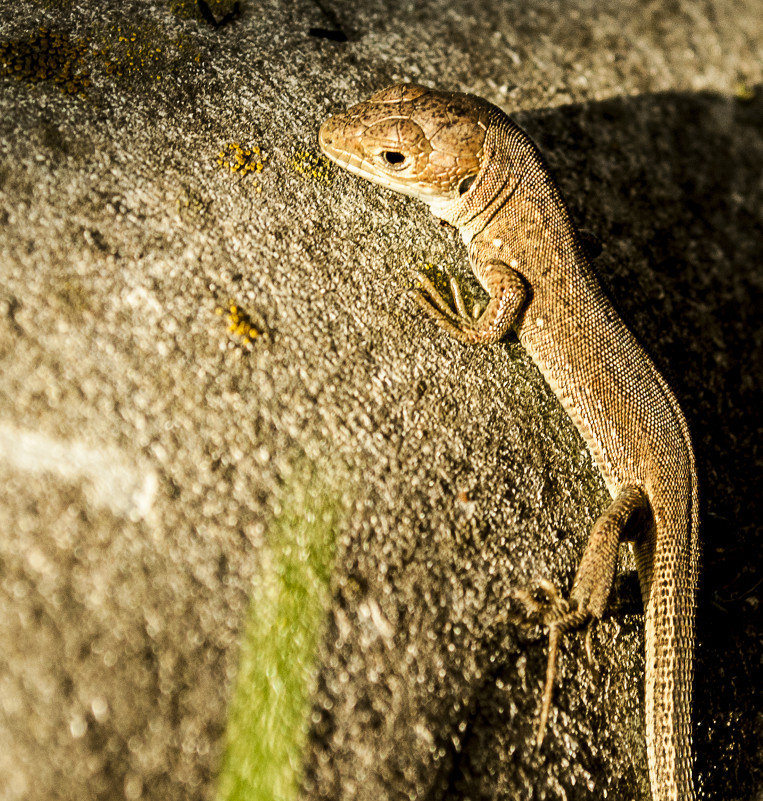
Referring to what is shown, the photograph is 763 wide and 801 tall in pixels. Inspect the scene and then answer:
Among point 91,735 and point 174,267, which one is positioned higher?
point 174,267

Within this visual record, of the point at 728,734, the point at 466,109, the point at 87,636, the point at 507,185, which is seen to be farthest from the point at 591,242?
the point at 87,636

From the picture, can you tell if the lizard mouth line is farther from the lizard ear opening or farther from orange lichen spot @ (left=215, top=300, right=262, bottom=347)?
orange lichen spot @ (left=215, top=300, right=262, bottom=347)

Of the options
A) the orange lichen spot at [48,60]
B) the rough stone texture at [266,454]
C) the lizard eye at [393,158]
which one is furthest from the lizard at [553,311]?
the orange lichen spot at [48,60]

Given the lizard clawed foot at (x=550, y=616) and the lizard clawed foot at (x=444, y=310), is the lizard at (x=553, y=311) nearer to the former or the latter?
the lizard clawed foot at (x=444, y=310)

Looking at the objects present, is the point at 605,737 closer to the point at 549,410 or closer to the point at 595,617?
the point at 595,617

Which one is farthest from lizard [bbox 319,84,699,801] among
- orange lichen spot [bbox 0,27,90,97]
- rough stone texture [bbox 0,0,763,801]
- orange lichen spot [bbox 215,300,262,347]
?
orange lichen spot [bbox 0,27,90,97]

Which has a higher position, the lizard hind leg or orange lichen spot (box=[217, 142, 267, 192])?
orange lichen spot (box=[217, 142, 267, 192])
